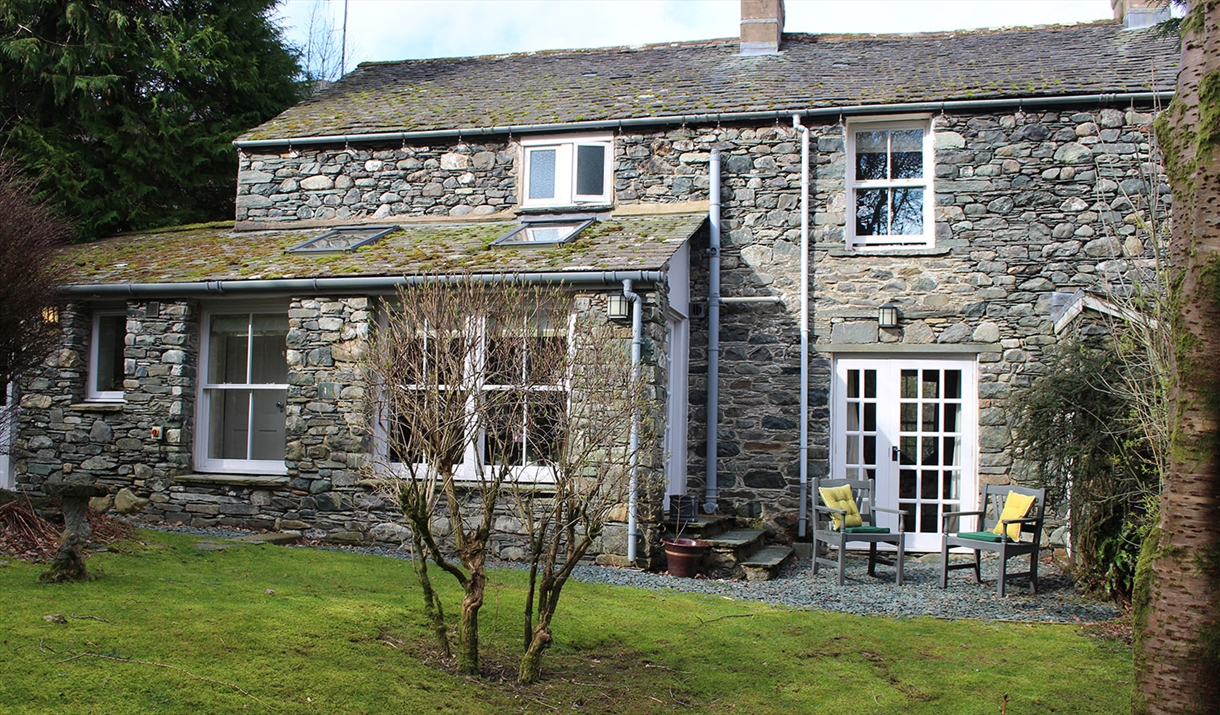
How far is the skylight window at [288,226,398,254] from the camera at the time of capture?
1090cm

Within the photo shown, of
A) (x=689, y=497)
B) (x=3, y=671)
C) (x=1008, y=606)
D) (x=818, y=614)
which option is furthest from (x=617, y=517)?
(x=3, y=671)

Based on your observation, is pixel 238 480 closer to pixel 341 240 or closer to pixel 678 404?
pixel 341 240

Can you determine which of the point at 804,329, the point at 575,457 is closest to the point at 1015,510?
the point at 804,329

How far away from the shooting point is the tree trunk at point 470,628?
5055mm

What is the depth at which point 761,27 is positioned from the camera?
13742mm

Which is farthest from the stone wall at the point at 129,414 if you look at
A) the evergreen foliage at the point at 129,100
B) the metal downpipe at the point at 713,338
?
the metal downpipe at the point at 713,338

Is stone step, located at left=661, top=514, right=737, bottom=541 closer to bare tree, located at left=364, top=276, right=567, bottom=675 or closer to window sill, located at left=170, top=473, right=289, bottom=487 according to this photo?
bare tree, located at left=364, top=276, right=567, bottom=675

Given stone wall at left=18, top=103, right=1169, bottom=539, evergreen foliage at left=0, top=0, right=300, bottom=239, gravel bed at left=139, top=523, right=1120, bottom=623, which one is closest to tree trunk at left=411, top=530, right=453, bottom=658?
gravel bed at left=139, top=523, right=1120, bottom=623

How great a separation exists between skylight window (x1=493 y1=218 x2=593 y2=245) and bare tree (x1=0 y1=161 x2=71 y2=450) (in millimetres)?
4216

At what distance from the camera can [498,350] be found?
5.84m

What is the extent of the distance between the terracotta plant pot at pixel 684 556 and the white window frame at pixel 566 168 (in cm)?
461

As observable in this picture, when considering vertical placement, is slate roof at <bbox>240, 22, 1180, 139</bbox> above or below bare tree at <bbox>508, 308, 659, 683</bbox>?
above

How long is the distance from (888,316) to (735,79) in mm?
3960

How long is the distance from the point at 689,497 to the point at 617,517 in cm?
131
